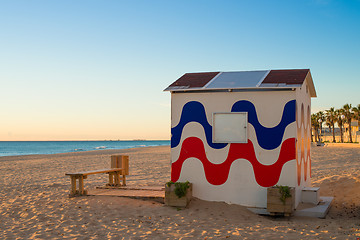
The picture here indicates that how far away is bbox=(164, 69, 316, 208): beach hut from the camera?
845 centimetres

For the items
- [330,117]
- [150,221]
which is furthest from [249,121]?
[330,117]

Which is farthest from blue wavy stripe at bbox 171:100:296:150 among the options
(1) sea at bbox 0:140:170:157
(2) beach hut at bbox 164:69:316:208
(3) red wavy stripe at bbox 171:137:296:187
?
(1) sea at bbox 0:140:170:157

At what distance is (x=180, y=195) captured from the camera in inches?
336

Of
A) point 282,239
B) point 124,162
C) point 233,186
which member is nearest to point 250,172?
point 233,186

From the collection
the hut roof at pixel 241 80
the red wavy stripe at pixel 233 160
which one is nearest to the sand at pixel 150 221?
the red wavy stripe at pixel 233 160

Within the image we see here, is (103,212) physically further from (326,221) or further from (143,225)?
(326,221)

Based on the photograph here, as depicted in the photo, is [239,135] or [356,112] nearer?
[239,135]

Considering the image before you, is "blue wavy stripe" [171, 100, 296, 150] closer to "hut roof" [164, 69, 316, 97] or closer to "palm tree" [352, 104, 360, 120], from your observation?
"hut roof" [164, 69, 316, 97]

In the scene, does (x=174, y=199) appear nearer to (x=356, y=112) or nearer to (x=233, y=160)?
(x=233, y=160)

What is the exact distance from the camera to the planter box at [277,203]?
788 cm

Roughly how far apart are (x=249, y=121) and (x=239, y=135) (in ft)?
1.36

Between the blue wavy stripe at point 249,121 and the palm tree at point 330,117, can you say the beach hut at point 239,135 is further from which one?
the palm tree at point 330,117

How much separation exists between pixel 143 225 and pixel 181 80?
4.21 meters

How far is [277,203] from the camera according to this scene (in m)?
7.96
